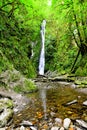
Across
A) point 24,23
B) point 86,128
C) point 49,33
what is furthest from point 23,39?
point 86,128

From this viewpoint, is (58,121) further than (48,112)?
No

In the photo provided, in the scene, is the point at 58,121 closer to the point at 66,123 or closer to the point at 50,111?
the point at 66,123

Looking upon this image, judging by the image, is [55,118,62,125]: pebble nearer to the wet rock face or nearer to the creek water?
the creek water

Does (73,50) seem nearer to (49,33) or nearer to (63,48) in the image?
(63,48)

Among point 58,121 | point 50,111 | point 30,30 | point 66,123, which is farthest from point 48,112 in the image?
point 30,30

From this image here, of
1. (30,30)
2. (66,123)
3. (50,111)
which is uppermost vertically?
(30,30)

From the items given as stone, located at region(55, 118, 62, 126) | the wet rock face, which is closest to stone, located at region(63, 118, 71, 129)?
stone, located at region(55, 118, 62, 126)

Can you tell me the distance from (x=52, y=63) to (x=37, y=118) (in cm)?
1747

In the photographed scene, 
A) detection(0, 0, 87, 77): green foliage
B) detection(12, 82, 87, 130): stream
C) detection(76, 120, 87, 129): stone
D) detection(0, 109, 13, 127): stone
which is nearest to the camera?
detection(76, 120, 87, 129): stone

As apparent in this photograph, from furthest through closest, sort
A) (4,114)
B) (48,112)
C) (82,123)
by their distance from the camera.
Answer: (48,112)
(4,114)
(82,123)

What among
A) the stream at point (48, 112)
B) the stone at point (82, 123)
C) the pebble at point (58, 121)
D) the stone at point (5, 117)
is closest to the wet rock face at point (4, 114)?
the stone at point (5, 117)

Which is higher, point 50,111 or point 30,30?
point 30,30

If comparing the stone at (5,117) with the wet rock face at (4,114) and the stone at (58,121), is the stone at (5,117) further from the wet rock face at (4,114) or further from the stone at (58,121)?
the stone at (58,121)

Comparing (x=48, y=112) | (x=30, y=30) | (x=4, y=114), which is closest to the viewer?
(x=4, y=114)
